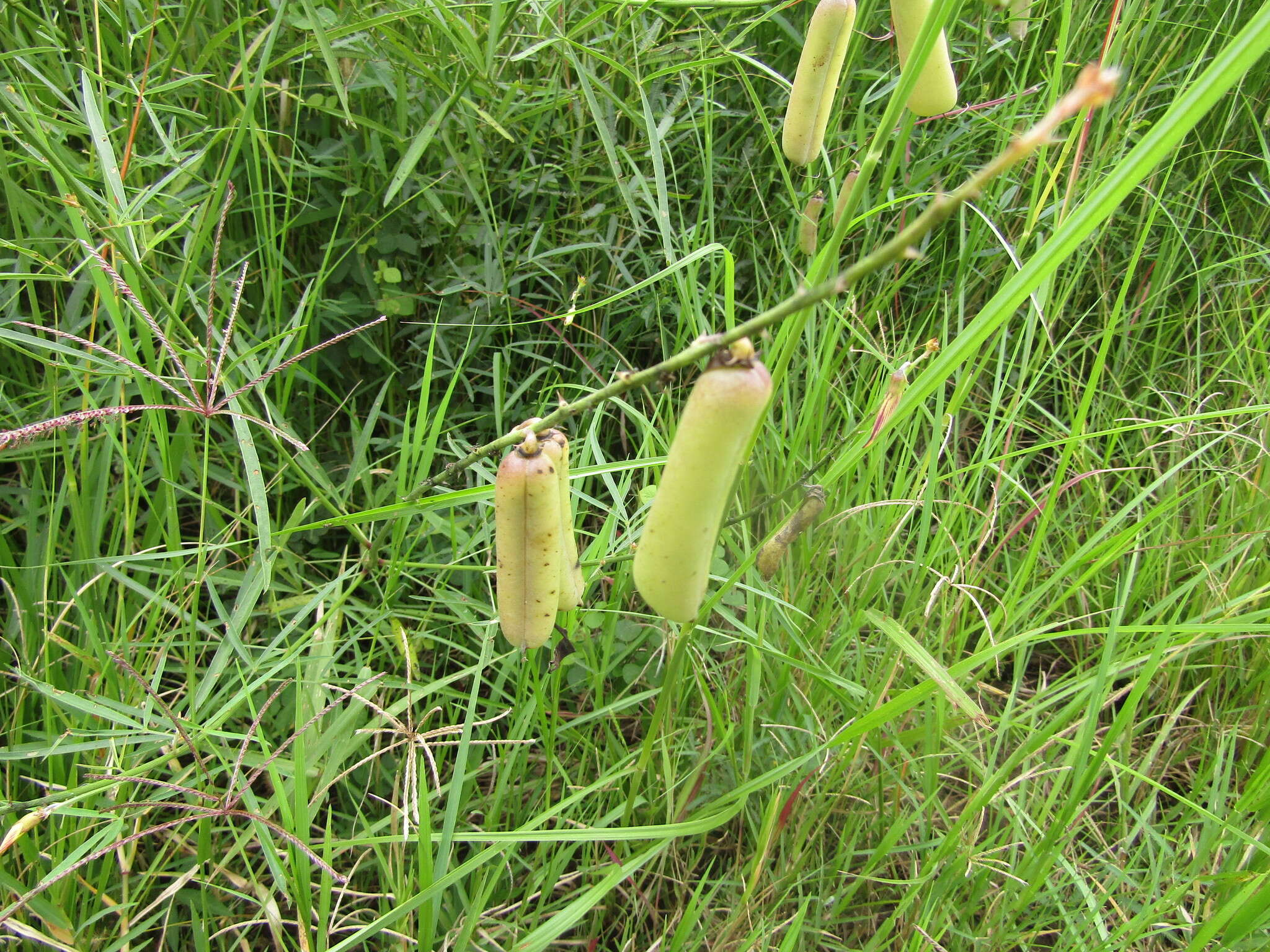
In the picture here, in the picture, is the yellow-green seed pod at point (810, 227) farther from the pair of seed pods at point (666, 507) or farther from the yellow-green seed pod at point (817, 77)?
the pair of seed pods at point (666, 507)

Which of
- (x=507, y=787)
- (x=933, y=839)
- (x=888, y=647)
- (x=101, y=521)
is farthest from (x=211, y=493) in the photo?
(x=933, y=839)

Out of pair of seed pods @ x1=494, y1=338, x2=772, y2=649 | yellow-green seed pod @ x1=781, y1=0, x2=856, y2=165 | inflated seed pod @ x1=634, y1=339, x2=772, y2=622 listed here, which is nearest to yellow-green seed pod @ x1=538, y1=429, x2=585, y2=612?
pair of seed pods @ x1=494, y1=338, x2=772, y2=649

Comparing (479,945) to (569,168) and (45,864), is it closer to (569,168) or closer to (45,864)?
(45,864)

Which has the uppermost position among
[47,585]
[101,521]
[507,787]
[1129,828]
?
[101,521]

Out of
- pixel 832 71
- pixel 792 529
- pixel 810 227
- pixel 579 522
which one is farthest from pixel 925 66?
pixel 579 522

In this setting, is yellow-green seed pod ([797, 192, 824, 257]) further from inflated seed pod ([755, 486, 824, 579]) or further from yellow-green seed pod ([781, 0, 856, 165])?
inflated seed pod ([755, 486, 824, 579])

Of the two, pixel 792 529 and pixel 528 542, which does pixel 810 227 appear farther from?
pixel 528 542

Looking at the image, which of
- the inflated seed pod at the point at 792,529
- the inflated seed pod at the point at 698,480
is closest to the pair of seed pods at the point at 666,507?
the inflated seed pod at the point at 698,480

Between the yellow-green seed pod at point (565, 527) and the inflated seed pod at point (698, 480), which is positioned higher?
the inflated seed pod at point (698, 480)
